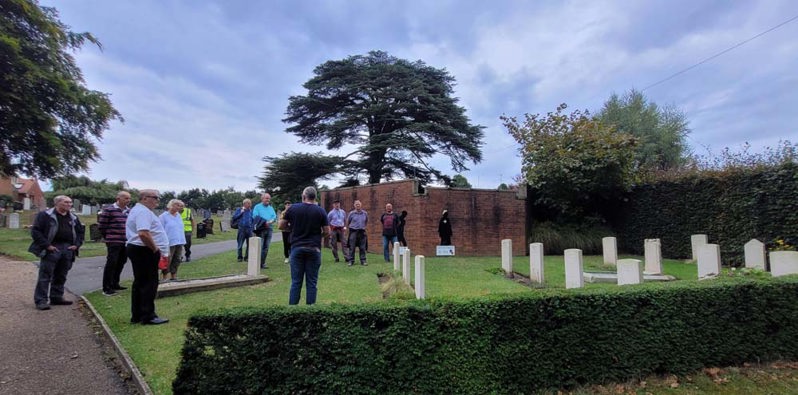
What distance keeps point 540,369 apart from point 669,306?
1.88m

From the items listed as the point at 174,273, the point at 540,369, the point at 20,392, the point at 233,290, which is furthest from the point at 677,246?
the point at 20,392

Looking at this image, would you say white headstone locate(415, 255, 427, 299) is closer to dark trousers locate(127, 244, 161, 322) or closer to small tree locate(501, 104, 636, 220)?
dark trousers locate(127, 244, 161, 322)

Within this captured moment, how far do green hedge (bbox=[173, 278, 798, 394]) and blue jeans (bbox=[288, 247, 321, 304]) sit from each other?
7.42 ft

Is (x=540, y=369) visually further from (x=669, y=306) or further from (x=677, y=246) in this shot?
(x=677, y=246)

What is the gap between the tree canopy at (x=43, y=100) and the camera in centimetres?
1553

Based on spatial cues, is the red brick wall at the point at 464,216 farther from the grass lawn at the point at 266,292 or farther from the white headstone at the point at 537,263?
the white headstone at the point at 537,263

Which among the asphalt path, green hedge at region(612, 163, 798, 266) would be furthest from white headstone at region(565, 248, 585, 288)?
the asphalt path

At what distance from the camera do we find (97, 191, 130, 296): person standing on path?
7.89 m

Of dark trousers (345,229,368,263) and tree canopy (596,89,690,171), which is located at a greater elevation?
tree canopy (596,89,690,171)

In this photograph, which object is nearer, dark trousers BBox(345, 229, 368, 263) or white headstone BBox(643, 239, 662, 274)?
white headstone BBox(643, 239, 662, 274)

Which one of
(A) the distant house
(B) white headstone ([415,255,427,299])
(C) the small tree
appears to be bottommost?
(B) white headstone ([415,255,427,299])

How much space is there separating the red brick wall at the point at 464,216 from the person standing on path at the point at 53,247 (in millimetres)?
11154

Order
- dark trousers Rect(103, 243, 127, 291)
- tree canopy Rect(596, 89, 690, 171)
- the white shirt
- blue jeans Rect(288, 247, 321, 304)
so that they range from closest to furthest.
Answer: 1. the white shirt
2. blue jeans Rect(288, 247, 321, 304)
3. dark trousers Rect(103, 243, 127, 291)
4. tree canopy Rect(596, 89, 690, 171)

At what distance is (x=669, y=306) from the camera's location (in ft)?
15.5
